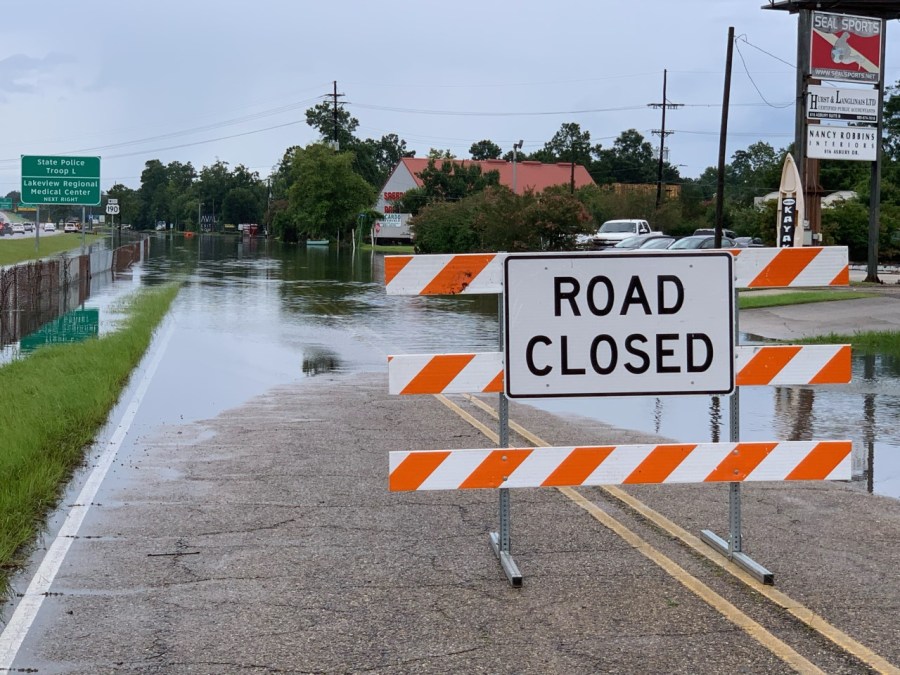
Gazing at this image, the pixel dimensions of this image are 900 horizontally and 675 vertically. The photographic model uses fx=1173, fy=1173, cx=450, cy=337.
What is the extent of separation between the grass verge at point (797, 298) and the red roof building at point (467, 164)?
237 ft

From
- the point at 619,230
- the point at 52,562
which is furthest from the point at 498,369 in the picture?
the point at 619,230

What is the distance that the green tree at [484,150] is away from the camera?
6107 inches

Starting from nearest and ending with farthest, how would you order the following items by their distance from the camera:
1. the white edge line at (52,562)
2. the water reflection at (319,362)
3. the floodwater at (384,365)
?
1. the white edge line at (52,562)
2. the floodwater at (384,365)
3. the water reflection at (319,362)

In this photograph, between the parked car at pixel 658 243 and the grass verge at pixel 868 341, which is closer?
the grass verge at pixel 868 341

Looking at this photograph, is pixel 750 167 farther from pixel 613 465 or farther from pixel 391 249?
pixel 613 465

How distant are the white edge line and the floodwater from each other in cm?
200

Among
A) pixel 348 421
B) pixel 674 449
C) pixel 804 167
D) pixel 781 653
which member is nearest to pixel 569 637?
pixel 781 653

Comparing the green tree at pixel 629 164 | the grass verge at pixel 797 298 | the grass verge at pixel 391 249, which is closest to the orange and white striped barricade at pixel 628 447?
the grass verge at pixel 797 298

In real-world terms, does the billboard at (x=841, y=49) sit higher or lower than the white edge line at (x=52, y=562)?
higher

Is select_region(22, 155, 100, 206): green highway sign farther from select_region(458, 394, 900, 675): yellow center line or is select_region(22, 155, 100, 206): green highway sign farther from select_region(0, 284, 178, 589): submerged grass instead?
select_region(458, 394, 900, 675): yellow center line

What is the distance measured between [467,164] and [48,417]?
9037 cm

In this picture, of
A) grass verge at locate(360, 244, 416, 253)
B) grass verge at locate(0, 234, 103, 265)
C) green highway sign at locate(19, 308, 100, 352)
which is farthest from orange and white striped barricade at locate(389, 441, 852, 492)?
grass verge at locate(360, 244, 416, 253)

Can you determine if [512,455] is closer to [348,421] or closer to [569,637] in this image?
[569,637]

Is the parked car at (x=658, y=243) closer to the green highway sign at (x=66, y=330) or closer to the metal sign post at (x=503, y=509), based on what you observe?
the green highway sign at (x=66, y=330)
